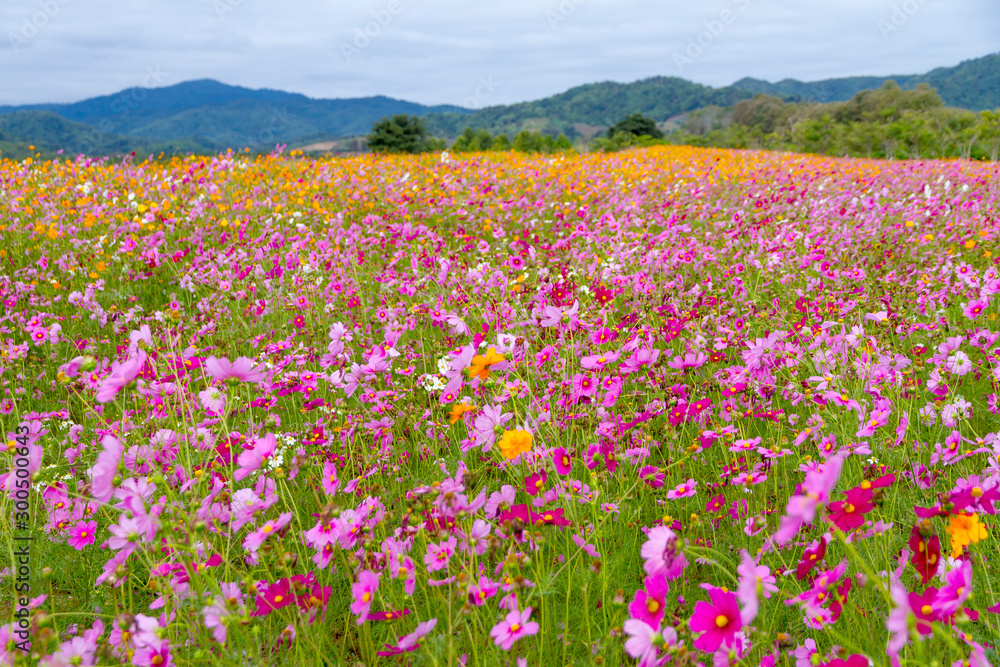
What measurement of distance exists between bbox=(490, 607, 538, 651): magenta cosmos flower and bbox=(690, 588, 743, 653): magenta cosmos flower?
34 cm

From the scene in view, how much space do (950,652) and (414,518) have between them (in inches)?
51.7

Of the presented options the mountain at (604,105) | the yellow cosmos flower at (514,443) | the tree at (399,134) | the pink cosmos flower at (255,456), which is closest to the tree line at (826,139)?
the tree at (399,134)

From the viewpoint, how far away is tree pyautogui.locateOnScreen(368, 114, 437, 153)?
82.9 feet

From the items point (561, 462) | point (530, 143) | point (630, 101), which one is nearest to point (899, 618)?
point (561, 462)

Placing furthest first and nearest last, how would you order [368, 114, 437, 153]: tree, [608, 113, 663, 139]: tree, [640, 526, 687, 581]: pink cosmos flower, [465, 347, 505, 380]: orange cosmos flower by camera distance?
[608, 113, 663, 139]: tree < [368, 114, 437, 153]: tree < [465, 347, 505, 380]: orange cosmos flower < [640, 526, 687, 581]: pink cosmos flower

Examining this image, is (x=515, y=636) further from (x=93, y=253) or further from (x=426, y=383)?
(x=93, y=253)

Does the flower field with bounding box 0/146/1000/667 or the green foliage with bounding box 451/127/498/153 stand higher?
the green foliage with bounding box 451/127/498/153

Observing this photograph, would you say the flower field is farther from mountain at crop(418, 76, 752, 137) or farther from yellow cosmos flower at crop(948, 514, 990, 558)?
mountain at crop(418, 76, 752, 137)

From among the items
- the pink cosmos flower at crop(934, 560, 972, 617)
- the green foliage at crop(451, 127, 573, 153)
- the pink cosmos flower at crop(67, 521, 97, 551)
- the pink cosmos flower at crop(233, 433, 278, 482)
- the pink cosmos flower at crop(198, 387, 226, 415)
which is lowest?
the pink cosmos flower at crop(67, 521, 97, 551)

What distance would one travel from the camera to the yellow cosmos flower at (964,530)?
1.06 metres

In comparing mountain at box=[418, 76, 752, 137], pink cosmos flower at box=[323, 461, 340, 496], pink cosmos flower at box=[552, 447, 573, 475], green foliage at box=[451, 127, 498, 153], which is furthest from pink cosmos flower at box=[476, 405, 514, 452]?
mountain at box=[418, 76, 752, 137]

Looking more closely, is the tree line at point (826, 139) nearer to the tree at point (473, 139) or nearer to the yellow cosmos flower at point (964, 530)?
the tree at point (473, 139)

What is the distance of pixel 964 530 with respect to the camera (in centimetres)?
108

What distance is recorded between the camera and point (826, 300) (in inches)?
128
